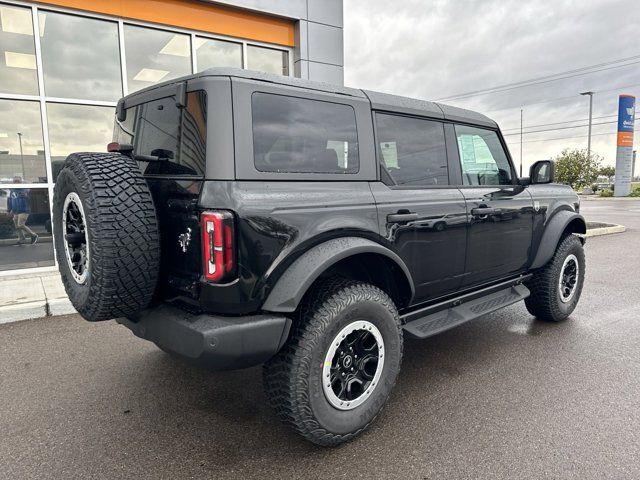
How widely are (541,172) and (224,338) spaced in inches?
124

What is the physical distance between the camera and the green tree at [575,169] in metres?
24.6

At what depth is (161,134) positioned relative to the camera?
2.46m

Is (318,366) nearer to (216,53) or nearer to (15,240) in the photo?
(15,240)

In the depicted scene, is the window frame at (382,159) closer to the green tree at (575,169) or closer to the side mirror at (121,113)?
the side mirror at (121,113)

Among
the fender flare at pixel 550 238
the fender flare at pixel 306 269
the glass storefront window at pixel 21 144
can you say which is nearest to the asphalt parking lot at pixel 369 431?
the fender flare at pixel 550 238

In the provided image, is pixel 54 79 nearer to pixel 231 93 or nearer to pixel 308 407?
pixel 231 93

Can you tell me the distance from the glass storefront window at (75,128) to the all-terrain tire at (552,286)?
6.84 meters

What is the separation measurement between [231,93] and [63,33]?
21.4 ft

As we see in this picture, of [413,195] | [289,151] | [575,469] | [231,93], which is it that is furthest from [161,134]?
[575,469]

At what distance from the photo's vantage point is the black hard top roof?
2203mm

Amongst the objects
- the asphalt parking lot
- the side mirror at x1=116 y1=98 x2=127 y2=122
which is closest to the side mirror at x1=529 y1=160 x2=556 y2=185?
the asphalt parking lot

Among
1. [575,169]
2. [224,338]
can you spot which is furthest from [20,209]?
[575,169]

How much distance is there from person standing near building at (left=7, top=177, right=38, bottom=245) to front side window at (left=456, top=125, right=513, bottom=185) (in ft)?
21.9

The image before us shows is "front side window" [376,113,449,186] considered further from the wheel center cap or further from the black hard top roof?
the wheel center cap
